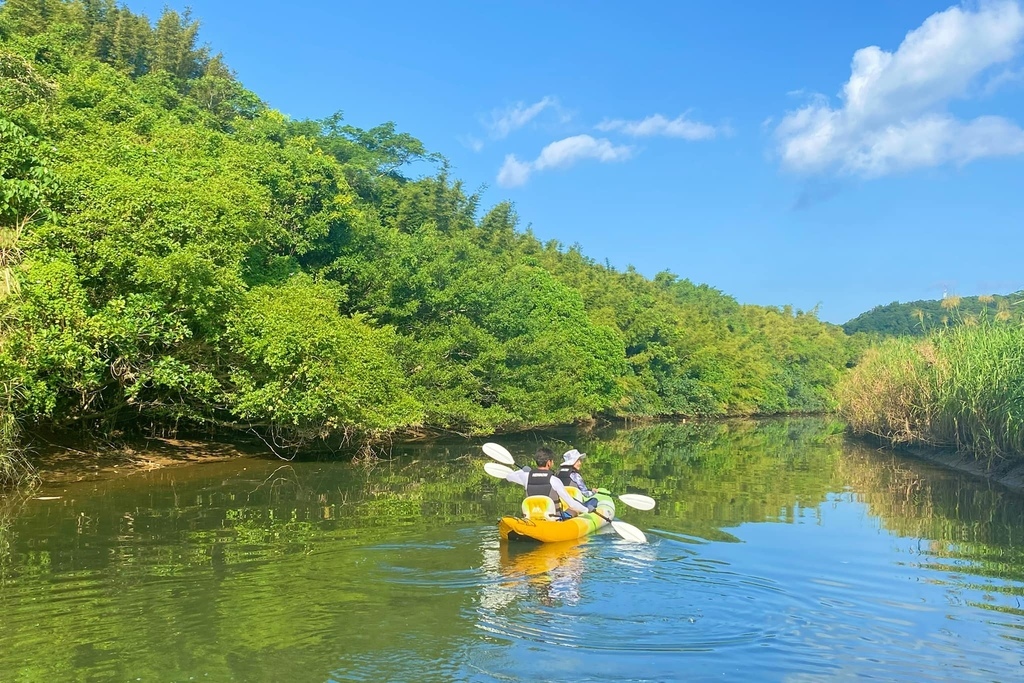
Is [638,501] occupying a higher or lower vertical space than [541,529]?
higher

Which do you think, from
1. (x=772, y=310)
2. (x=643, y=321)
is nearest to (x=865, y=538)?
(x=643, y=321)

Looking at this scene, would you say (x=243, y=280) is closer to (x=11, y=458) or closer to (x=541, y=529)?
(x=11, y=458)

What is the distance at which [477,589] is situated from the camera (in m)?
8.00

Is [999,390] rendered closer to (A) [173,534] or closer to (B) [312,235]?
(A) [173,534]

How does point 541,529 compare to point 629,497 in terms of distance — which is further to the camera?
point 629,497

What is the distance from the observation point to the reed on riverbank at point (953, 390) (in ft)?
56.4

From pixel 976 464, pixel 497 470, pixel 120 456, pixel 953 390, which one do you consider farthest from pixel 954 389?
pixel 120 456

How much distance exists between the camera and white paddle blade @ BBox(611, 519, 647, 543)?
1035cm

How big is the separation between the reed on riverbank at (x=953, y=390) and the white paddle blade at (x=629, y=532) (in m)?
9.76

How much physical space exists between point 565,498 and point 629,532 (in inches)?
35.8

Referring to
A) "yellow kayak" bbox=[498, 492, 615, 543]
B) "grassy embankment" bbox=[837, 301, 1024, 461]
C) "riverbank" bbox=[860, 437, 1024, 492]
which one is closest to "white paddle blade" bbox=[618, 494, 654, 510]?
"yellow kayak" bbox=[498, 492, 615, 543]

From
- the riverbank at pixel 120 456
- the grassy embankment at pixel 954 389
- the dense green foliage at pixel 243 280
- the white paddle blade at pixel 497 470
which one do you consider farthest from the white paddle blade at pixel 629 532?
the riverbank at pixel 120 456

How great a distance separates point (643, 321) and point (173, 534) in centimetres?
3933

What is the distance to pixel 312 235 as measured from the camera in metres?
25.6
